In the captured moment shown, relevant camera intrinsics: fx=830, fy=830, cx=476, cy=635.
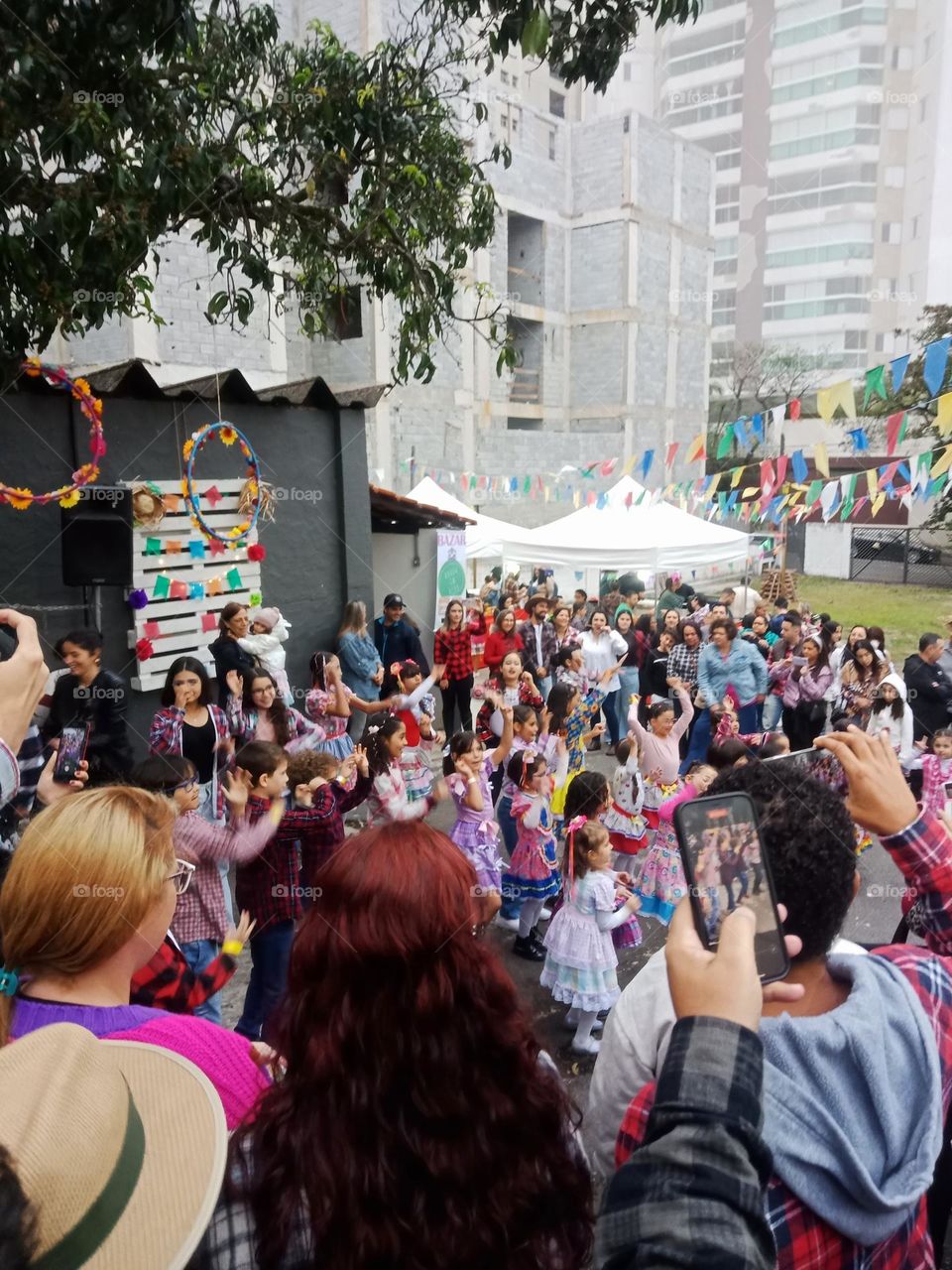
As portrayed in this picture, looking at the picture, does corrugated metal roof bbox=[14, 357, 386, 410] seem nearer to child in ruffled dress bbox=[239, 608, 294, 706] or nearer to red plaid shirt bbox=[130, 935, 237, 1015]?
child in ruffled dress bbox=[239, 608, 294, 706]

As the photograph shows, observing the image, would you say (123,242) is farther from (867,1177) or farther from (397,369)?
(867,1177)

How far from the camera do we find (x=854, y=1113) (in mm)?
1051

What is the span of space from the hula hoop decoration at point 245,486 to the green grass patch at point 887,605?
6.33m

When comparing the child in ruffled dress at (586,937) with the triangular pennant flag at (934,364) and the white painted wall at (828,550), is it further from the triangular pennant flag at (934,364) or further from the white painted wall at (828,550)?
the white painted wall at (828,550)

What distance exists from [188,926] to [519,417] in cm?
2425

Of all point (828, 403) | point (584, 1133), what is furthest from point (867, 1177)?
point (828, 403)

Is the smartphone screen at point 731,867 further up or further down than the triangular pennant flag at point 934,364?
further down

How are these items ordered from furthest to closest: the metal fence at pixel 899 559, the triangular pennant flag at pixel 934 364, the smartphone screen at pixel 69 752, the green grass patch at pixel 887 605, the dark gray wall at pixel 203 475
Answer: the metal fence at pixel 899 559 → the green grass patch at pixel 887 605 → the dark gray wall at pixel 203 475 → the triangular pennant flag at pixel 934 364 → the smartphone screen at pixel 69 752

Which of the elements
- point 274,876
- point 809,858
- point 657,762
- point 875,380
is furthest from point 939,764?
point 809,858

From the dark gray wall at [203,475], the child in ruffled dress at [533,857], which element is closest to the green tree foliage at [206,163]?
the dark gray wall at [203,475]

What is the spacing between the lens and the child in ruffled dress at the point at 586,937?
372 centimetres

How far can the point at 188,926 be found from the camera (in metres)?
3.17

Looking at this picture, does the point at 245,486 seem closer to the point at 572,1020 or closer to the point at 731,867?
the point at 572,1020

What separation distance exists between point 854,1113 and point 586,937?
9.38 ft
